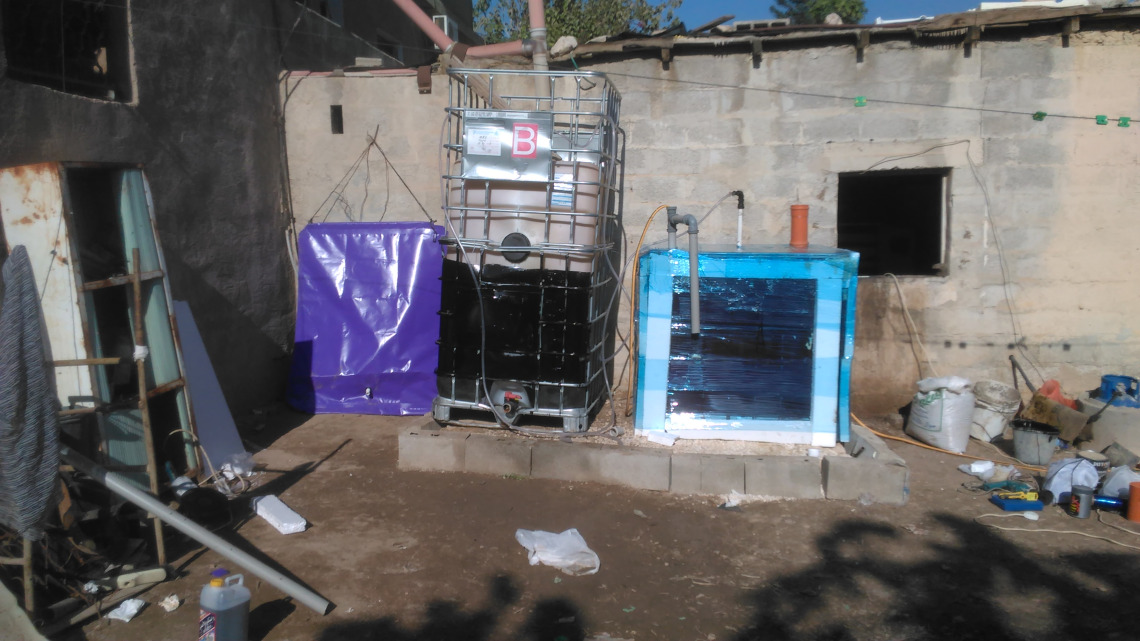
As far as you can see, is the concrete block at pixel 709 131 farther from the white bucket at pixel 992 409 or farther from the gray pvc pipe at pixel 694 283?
the white bucket at pixel 992 409

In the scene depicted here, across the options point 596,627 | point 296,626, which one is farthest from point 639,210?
point 296,626

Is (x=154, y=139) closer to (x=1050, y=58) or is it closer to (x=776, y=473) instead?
(x=776, y=473)

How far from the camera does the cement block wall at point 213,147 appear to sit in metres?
4.84

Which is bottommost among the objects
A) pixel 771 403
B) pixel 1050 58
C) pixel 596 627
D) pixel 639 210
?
pixel 596 627

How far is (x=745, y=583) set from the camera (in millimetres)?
3816

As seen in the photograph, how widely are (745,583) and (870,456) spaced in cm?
154

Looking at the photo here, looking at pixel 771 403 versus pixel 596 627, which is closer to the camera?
pixel 596 627

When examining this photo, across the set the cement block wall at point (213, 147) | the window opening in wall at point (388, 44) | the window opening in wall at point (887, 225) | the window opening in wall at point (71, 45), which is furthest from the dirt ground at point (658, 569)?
the window opening in wall at point (388, 44)

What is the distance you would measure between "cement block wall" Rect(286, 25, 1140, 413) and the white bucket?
367 millimetres

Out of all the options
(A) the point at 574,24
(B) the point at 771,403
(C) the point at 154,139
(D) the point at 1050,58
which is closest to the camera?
(B) the point at 771,403

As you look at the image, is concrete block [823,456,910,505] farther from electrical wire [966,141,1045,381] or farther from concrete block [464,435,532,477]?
electrical wire [966,141,1045,381]

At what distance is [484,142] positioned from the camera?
16.6ft

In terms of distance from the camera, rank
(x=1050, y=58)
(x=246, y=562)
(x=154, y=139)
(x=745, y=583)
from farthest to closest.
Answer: (x=1050, y=58) < (x=154, y=139) < (x=745, y=583) < (x=246, y=562)

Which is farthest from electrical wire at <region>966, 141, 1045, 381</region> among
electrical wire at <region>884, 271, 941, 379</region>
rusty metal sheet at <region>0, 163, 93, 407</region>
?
rusty metal sheet at <region>0, 163, 93, 407</region>
